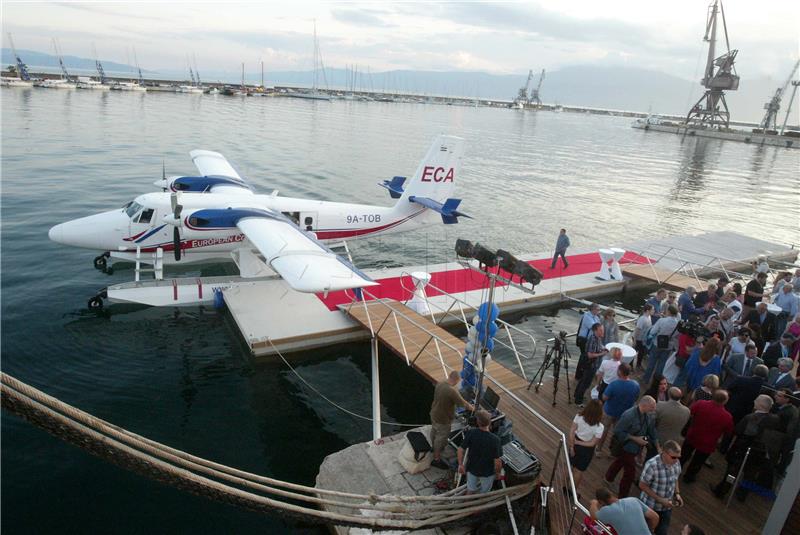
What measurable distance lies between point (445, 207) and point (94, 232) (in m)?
13.1

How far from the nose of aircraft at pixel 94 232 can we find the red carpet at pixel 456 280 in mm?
7341

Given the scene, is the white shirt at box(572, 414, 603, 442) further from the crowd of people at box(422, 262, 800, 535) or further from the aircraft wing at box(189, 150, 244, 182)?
the aircraft wing at box(189, 150, 244, 182)

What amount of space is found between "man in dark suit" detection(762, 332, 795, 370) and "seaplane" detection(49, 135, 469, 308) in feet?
29.9

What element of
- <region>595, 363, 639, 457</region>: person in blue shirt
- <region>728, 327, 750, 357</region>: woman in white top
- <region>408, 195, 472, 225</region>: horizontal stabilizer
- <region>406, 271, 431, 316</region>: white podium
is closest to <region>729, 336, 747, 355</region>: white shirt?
<region>728, 327, 750, 357</region>: woman in white top

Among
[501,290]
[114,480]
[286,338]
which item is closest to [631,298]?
[501,290]

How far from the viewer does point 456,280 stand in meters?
19.3

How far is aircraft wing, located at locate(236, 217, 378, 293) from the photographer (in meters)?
11.6

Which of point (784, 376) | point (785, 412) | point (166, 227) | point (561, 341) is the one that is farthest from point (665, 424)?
point (166, 227)

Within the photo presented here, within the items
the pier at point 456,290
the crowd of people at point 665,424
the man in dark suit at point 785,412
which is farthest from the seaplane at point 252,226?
the man in dark suit at point 785,412

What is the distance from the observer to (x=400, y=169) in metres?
47.1

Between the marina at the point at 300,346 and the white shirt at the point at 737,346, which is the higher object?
the white shirt at the point at 737,346

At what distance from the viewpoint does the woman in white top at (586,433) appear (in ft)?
22.5

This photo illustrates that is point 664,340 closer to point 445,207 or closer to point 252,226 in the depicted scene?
point 445,207

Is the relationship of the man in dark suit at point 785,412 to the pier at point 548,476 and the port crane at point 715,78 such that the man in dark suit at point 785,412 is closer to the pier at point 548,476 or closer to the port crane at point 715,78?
the pier at point 548,476
